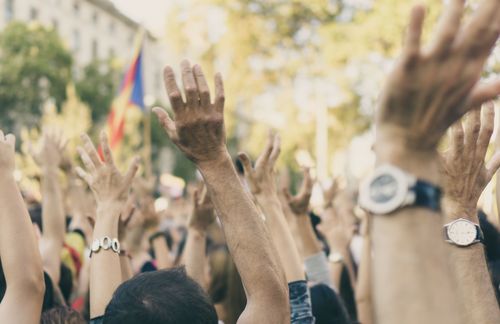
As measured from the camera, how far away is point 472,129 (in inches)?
92.8

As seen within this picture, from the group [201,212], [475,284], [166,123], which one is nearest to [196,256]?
[201,212]

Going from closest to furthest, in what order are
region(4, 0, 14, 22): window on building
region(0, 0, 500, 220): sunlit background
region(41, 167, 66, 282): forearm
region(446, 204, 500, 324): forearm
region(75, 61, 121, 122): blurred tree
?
region(446, 204, 500, 324): forearm < region(41, 167, 66, 282): forearm < region(0, 0, 500, 220): sunlit background < region(75, 61, 121, 122): blurred tree < region(4, 0, 14, 22): window on building

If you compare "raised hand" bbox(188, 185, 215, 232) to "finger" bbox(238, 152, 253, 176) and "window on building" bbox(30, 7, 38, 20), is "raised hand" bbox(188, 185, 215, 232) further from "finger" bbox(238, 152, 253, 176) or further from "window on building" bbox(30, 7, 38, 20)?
"window on building" bbox(30, 7, 38, 20)

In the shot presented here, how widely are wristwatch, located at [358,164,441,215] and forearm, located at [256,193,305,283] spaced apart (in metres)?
1.41

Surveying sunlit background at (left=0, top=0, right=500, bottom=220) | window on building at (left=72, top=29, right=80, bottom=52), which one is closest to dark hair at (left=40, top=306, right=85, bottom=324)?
sunlit background at (left=0, top=0, right=500, bottom=220)

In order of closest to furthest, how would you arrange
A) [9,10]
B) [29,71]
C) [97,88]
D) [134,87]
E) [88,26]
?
[134,87]
[29,71]
[97,88]
[9,10]
[88,26]

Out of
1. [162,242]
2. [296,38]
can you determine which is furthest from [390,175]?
[296,38]

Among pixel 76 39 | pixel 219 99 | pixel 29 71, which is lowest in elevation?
pixel 219 99

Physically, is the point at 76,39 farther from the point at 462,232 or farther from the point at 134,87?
the point at 462,232

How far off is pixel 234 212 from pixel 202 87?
0.41 metres

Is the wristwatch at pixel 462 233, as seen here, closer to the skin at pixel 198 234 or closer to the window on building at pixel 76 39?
the skin at pixel 198 234

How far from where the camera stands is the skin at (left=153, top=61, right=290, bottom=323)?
2115 millimetres

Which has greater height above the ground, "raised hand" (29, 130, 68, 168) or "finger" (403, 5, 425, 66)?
"raised hand" (29, 130, 68, 168)

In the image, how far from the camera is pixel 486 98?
1.38 metres
